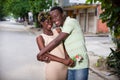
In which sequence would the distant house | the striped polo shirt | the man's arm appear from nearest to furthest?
the man's arm < the striped polo shirt < the distant house

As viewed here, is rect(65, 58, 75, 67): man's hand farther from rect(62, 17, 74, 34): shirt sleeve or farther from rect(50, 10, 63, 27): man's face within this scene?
rect(50, 10, 63, 27): man's face

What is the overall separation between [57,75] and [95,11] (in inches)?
1260

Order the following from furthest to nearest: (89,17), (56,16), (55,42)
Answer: (89,17), (56,16), (55,42)

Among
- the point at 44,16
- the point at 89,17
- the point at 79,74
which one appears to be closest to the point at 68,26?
the point at 44,16

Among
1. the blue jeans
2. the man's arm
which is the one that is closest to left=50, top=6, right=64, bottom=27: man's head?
the man's arm

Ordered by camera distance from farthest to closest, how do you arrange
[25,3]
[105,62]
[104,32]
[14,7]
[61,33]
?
[14,7]
[25,3]
[104,32]
[105,62]
[61,33]

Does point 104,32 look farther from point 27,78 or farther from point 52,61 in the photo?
point 52,61

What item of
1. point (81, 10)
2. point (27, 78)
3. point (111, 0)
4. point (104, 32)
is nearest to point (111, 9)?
point (111, 0)

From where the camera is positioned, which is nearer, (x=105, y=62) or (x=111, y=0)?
(x=111, y=0)

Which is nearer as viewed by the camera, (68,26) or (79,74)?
(68,26)

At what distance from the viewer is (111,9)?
16.7ft

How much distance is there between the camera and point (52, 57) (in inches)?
142

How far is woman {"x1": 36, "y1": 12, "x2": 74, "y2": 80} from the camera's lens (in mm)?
3611

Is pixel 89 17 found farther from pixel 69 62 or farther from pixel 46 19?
pixel 69 62
